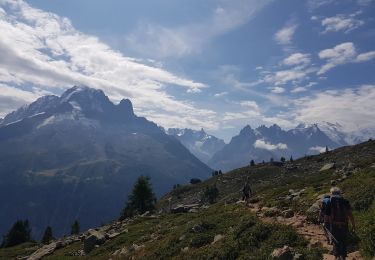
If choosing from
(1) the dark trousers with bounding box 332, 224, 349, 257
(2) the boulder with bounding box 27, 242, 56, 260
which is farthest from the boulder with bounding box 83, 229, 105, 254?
(1) the dark trousers with bounding box 332, 224, 349, 257

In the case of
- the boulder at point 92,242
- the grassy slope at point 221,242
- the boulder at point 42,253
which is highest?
the grassy slope at point 221,242

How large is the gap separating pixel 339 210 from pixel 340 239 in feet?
3.99

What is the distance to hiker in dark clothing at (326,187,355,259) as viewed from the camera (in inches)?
645

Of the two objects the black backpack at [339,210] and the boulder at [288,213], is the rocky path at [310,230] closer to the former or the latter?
the boulder at [288,213]

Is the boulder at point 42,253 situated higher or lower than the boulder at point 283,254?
lower

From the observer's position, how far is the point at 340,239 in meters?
16.5

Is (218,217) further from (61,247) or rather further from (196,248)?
(61,247)

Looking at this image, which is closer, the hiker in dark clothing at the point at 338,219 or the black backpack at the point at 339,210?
the hiker in dark clothing at the point at 338,219

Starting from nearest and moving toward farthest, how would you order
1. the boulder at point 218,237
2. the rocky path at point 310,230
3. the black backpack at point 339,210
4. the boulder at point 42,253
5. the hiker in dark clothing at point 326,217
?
the black backpack at point 339,210, the rocky path at point 310,230, the hiker in dark clothing at point 326,217, the boulder at point 218,237, the boulder at point 42,253

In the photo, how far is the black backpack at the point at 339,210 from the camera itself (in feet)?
55.4

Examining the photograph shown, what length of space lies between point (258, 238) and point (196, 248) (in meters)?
4.87

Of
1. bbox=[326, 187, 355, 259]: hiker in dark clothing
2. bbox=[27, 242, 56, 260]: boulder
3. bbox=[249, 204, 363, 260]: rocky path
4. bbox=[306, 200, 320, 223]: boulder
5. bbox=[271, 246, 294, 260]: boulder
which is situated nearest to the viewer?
A: bbox=[326, 187, 355, 259]: hiker in dark clothing

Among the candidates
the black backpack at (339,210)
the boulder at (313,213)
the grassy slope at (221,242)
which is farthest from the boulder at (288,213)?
the black backpack at (339,210)

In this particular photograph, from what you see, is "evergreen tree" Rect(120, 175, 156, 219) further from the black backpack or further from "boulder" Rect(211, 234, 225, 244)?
the black backpack
